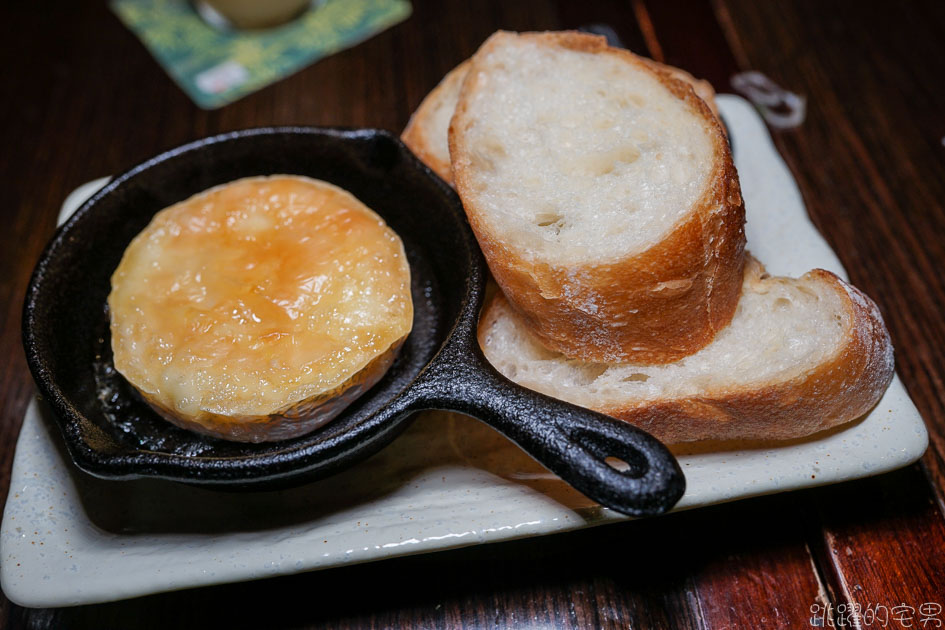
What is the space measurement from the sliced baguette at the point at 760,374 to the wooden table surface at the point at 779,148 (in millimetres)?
177

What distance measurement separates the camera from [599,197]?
1092 millimetres

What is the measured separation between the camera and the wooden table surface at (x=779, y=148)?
1052mm

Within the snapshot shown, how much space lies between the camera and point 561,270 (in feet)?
3.32

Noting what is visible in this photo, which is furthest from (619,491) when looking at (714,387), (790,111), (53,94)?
(53,94)

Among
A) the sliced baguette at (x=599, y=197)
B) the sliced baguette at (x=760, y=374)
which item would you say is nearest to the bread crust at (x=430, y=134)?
the sliced baguette at (x=599, y=197)

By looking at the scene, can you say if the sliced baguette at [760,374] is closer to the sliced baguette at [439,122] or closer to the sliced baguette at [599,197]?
the sliced baguette at [599,197]

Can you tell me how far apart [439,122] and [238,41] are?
1.04m

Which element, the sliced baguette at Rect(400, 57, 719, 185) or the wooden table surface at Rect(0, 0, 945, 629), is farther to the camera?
the sliced baguette at Rect(400, 57, 719, 185)

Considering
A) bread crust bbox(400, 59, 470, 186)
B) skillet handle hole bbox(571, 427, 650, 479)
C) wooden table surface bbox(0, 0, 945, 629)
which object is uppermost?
bread crust bbox(400, 59, 470, 186)

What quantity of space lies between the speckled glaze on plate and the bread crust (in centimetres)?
44

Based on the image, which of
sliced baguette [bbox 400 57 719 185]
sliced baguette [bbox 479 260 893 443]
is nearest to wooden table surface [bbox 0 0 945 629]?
sliced baguette [bbox 479 260 893 443]

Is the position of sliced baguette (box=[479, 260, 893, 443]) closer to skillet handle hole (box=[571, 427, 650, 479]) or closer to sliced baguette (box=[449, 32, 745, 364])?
sliced baguette (box=[449, 32, 745, 364])

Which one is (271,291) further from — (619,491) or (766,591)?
(766,591)

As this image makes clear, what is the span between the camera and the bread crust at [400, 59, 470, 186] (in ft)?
4.26
